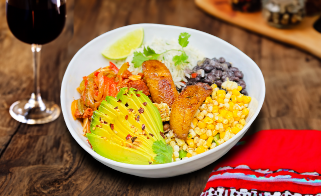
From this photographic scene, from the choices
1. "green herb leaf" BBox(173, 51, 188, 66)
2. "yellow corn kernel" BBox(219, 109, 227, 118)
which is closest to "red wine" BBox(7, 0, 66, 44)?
"green herb leaf" BBox(173, 51, 188, 66)

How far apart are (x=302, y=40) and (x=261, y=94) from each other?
6.90 ft

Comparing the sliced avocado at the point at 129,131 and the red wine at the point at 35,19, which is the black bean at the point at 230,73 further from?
the red wine at the point at 35,19

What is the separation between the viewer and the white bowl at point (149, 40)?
205 centimetres

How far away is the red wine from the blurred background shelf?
270cm

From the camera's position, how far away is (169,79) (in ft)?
8.94

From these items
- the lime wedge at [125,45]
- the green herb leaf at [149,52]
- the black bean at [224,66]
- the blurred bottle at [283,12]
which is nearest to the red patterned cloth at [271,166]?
the black bean at [224,66]

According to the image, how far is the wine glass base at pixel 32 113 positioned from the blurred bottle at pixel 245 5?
10.6 feet

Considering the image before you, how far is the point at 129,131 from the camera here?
220 cm

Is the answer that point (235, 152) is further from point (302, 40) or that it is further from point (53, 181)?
point (302, 40)

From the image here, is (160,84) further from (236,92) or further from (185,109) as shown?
(236,92)

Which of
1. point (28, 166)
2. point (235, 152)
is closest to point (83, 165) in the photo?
point (28, 166)

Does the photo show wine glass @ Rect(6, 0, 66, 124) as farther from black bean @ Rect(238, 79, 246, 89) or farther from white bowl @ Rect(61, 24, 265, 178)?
black bean @ Rect(238, 79, 246, 89)

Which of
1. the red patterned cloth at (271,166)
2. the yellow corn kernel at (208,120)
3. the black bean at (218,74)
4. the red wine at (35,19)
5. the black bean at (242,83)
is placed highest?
the red wine at (35,19)

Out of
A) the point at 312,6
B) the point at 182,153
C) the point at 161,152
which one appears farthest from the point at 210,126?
the point at 312,6
